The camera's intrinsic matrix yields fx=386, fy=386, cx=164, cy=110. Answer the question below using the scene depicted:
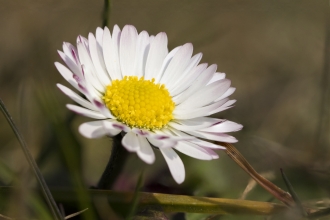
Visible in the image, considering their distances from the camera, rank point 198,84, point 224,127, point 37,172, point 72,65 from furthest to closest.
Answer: point 198,84, point 224,127, point 72,65, point 37,172

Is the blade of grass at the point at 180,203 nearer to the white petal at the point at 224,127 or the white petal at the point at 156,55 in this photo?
the white petal at the point at 224,127

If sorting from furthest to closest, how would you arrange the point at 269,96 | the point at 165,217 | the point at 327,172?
1. the point at 269,96
2. the point at 327,172
3. the point at 165,217

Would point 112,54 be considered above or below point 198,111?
above

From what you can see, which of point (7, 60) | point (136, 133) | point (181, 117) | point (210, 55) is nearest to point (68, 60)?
point (136, 133)

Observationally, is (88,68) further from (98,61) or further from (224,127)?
(224,127)

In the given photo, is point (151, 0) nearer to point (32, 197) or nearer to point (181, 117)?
point (181, 117)

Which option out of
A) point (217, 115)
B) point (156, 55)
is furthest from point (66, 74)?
point (217, 115)

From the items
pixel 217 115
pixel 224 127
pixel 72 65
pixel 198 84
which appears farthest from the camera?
pixel 217 115

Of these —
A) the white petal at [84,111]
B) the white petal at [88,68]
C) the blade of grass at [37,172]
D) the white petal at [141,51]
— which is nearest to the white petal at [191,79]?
Result: the white petal at [141,51]
